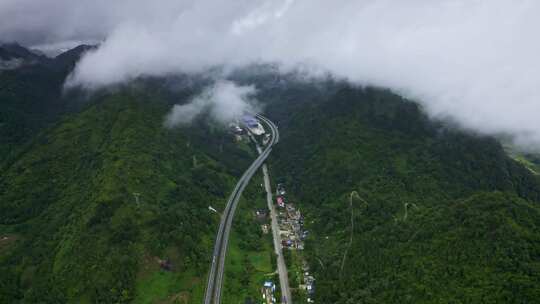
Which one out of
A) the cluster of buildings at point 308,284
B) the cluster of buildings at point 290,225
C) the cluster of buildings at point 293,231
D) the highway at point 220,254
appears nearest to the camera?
the cluster of buildings at point 308,284

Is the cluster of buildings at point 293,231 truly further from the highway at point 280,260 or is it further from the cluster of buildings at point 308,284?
the highway at point 280,260

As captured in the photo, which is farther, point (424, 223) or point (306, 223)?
point (306, 223)

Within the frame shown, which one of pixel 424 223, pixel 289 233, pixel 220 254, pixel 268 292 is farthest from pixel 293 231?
pixel 424 223

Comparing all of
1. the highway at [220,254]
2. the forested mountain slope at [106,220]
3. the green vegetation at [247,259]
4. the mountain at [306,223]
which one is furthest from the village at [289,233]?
the forested mountain slope at [106,220]

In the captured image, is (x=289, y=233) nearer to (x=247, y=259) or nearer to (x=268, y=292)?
(x=247, y=259)

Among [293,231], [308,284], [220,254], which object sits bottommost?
[308,284]
